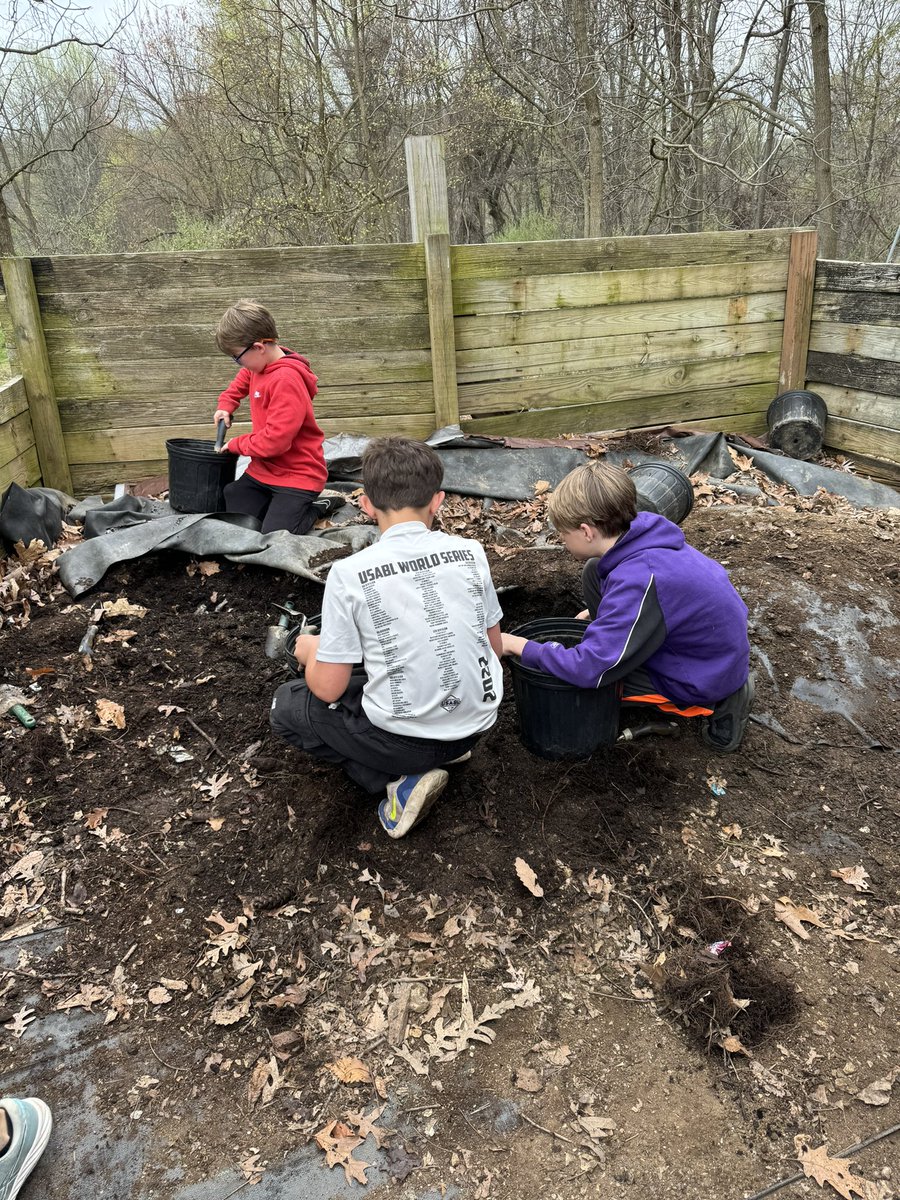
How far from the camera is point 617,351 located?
22.5 ft

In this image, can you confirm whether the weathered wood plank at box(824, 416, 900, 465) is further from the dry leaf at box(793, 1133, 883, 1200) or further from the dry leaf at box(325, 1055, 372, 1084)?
the dry leaf at box(325, 1055, 372, 1084)

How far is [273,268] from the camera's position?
5.90 metres

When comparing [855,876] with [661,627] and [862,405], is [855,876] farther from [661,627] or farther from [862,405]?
[862,405]

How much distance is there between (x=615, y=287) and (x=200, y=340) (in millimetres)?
3269

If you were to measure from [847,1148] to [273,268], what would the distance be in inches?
228

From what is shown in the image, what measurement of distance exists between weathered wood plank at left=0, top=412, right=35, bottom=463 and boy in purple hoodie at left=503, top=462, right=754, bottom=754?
3865mm

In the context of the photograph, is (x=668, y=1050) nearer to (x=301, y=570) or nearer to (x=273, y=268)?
(x=301, y=570)

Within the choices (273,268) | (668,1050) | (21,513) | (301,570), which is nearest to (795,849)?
(668,1050)

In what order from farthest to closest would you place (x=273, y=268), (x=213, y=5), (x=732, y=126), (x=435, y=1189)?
(x=732, y=126)
(x=213, y=5)
(x=273, y=268)
(x=435, y=1189)

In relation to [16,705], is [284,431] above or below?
above

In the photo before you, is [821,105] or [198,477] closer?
[198,477]

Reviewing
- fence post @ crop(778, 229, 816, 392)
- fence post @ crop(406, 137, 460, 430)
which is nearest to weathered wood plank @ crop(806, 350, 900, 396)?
fence post @ crop(778, 229, 816, 392)

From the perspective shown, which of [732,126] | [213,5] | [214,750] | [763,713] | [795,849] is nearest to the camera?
[795,849]

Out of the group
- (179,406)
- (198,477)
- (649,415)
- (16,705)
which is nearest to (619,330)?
(649,415)
